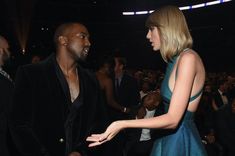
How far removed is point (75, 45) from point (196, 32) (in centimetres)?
2179

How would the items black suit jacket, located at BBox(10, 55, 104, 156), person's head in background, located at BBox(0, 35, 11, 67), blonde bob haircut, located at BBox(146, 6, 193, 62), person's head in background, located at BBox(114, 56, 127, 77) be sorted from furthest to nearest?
person's head in background, located at BBox(114, 56, 127, 77) < person's head in background, located at BBox(0, 35, 11, 67) < black suit jacket, located at BBox(10, 55, 104, 156) < blonde bob haircut, located at BBox(146, 6, 193, 62)

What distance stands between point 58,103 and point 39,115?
0.17 meters

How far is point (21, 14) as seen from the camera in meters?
19.0

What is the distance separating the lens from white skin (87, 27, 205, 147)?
7.07 feet

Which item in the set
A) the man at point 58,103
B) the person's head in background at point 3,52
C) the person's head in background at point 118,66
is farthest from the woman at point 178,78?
the person's head in background at point 118,66

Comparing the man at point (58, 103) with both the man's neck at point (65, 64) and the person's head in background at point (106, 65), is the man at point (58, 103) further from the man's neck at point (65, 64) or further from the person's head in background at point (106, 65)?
the person's head in background at point (106, 65)

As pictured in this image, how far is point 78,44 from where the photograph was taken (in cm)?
315

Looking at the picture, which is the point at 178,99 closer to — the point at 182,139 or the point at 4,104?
the point at 182,139

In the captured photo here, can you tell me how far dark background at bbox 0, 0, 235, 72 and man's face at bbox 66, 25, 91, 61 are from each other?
1575 cm

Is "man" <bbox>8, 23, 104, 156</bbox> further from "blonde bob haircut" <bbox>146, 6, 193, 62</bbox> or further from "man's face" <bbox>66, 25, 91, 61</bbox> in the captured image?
"blonde bob haircut" <bbox>146, 6, 193, 62</bbox>

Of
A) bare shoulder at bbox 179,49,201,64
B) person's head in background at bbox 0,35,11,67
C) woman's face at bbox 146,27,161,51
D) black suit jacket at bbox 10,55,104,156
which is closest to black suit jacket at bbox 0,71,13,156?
person's head in background at bbox 0,35,11,67

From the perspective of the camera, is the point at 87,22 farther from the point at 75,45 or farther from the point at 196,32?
the point at 75,45

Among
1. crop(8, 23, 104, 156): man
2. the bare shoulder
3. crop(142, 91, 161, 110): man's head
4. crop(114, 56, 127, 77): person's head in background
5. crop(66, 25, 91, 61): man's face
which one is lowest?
crop(142, 91, 161, 110): man's head

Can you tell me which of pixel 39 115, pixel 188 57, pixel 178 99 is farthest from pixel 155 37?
pixel 39 115
